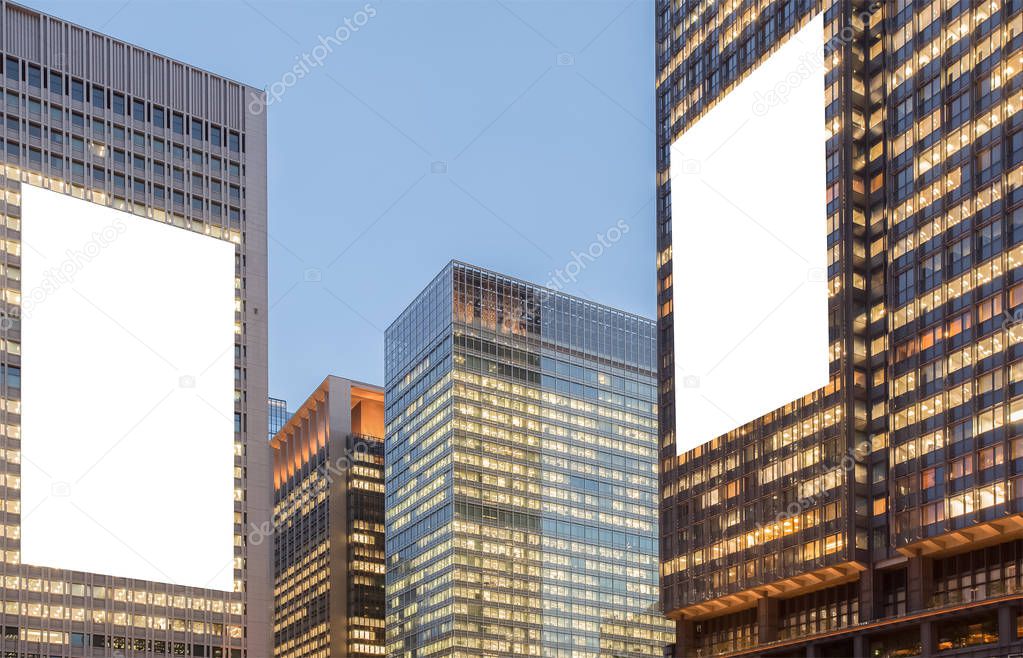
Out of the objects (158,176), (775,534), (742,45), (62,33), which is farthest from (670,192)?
(62,33)

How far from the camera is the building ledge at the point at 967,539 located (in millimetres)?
101500

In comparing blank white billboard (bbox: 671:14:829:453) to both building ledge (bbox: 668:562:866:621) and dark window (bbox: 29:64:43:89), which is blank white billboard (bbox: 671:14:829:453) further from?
dark window (bbox: 29:64:43:89)

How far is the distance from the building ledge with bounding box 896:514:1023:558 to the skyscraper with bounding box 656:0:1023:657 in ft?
0.72

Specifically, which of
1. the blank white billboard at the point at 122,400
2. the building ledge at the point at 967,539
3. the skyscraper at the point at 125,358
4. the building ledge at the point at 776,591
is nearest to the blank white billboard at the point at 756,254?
the building ledge at the point at 776,591

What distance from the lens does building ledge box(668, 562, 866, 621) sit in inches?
4648

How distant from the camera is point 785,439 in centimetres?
12550

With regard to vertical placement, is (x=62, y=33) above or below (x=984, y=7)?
above

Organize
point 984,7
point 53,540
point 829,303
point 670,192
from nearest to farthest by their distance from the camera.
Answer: point 984,7 → point 829,303 → point 53,540 → point 670,192

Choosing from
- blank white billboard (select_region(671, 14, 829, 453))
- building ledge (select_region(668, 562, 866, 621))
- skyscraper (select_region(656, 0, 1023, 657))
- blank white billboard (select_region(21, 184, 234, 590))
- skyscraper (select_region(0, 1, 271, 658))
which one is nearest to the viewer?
skyscraper (select_region(656, 0, 1023, 657))

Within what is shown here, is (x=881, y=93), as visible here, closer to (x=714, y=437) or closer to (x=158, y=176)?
(x=714, y=437)

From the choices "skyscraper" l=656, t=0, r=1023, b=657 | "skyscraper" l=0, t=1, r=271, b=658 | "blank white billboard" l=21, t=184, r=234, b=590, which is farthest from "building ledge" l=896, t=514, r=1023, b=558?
"blank white billboard" l=21, t=184, r=234, b=590

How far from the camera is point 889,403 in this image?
4606 inches

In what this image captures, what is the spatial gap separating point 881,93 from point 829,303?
69.9ft

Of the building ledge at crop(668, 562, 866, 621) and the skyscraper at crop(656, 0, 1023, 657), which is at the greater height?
the skyscraper at crop(656, 0, 1023, 657)
